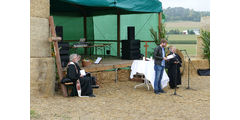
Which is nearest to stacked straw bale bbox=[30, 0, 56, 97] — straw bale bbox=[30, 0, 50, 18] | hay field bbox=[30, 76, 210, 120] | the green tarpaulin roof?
straw bale bbox=[30, 0, 50, 18]

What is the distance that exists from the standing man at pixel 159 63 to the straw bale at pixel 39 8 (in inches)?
109

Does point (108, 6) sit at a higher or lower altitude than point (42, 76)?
higher

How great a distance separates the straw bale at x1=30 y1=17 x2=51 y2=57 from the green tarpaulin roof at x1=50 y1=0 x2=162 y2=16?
55.5 inches

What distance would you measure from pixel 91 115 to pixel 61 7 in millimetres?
7601

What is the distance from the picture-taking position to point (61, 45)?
22.9 feet

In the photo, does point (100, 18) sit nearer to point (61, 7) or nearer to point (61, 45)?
point (61, 7)

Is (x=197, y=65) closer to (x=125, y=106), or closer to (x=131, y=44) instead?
(x=131, y=44)

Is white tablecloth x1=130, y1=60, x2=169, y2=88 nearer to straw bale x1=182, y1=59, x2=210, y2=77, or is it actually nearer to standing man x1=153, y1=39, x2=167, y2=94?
standing man x1=153, y1=39, x2=167, y2=94

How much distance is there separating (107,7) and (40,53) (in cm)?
517

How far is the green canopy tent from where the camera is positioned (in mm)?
7598

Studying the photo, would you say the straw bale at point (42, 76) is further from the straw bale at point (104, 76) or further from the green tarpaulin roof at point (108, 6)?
the straw bale at point (104, 76)

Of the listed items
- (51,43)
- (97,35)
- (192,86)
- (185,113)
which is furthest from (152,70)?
(97,35)

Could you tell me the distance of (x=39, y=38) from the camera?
577cm

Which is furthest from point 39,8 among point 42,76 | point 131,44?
point 131,44
